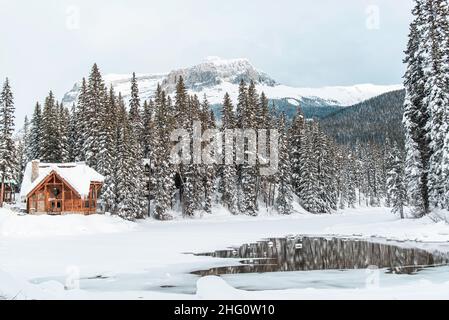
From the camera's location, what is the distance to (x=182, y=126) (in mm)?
67438

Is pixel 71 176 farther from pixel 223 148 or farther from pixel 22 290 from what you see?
pixel 22 290

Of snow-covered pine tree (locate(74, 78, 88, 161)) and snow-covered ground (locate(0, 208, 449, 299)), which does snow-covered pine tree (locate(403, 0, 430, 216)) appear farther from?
snow-covered pine tree (locate(74, 78, 88, 161))

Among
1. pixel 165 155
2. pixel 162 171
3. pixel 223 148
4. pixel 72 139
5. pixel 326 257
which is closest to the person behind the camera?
pixel 326 257

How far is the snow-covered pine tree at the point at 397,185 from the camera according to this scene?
1912 inches

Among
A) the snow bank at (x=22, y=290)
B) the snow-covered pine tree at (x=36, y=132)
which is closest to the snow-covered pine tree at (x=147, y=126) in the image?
the snow-covered pine tree at (x=36, y=132)

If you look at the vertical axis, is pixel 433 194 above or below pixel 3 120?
below

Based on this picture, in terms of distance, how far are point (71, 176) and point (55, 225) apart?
8.36 metres

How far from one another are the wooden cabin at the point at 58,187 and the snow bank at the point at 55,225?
4247 mm

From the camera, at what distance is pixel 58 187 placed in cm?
A: 5069

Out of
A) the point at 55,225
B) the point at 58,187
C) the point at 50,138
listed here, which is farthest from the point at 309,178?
the point at 55,225

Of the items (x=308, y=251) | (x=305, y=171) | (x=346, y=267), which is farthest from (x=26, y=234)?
(x=305, y=171)

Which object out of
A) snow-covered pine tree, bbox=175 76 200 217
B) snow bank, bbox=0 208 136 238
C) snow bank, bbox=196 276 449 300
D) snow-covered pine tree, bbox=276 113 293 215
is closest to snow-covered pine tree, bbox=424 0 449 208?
snow bank, bbox=196 276 449 300

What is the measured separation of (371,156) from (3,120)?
321 ft

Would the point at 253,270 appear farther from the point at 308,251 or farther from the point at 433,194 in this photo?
the point at 433,194
